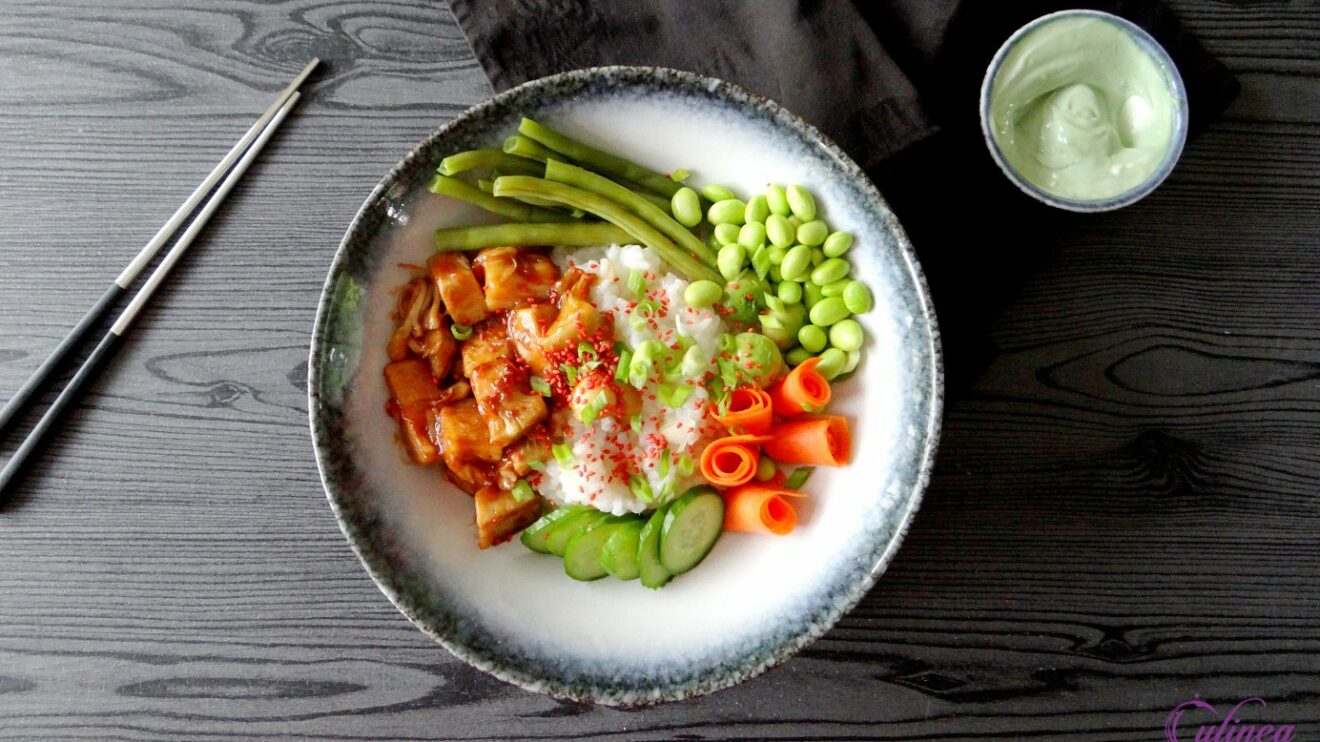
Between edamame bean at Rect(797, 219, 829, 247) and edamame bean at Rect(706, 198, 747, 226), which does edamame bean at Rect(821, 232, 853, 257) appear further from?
edamame bean at Rect(706, 198, 747, 226)

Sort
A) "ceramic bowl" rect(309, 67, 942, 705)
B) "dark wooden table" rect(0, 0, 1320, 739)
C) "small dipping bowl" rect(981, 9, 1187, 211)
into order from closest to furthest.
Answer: "ceramic bowl" rect(309, 67, 942, 705) → "small dipping bowl" rect(981, 9, 1187, 211) → "dark wooden table" rect(0, 0, 1320, 739)

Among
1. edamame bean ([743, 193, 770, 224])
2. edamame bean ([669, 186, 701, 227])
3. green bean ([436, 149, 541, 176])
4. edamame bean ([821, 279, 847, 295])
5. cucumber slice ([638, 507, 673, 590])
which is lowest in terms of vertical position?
cucumber slice ([638, 507, 673, 590])

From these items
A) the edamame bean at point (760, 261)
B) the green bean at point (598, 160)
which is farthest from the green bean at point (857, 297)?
the green bean at point (598, 160)

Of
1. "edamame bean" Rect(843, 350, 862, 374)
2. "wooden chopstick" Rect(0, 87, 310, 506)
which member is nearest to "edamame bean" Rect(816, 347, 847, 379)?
"edamame bean" Rect(843, 350, 862, 374)

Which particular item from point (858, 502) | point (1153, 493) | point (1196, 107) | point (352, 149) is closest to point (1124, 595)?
point (1153, 493)

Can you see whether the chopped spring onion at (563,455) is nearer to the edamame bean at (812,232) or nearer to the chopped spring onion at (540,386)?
the chopped spring onion at (540,386)

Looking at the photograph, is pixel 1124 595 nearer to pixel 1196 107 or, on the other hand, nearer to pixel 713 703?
pixel 713 703

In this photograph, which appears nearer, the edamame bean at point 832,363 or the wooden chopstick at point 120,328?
the edamame bean at point 832,363
